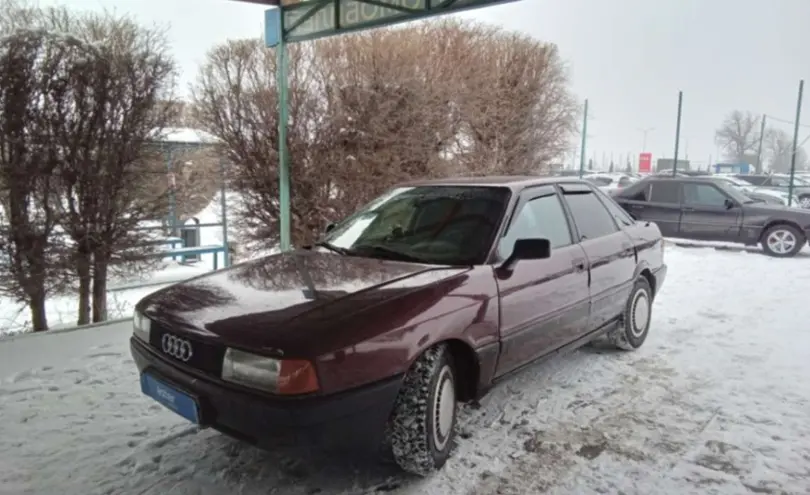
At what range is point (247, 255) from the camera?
830 centimetres

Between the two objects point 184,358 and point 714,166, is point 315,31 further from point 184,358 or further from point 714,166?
point 714,166

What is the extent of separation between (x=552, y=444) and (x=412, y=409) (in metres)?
0.96

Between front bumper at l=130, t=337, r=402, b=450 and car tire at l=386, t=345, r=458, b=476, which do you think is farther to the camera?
car tire at l=386, t=345, r=458, b=476

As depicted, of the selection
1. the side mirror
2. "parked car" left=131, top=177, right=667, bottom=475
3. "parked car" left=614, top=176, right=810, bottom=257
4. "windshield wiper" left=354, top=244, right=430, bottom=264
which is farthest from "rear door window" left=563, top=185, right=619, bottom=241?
"parked car" left=614, top=176, right=810, bottom=257

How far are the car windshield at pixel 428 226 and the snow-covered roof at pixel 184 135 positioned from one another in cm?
258

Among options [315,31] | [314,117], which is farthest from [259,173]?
[315,31]

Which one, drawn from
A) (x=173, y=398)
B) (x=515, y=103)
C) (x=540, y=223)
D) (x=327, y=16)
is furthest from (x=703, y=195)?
(x=173, y=398)

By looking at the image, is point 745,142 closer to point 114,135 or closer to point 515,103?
point 515,103

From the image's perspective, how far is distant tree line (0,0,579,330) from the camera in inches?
183

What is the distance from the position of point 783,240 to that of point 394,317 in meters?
9.68

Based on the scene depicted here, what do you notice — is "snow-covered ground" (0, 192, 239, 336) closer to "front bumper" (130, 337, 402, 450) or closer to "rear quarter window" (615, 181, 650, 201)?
"front bumper" (130, 337, 402, 450)

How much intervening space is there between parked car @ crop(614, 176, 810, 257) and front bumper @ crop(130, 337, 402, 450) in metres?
8.14

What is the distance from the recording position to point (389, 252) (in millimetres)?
3252

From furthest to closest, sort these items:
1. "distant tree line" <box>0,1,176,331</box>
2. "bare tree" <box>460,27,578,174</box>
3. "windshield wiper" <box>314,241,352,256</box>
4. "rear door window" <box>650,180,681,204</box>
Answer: "bare tree" <box>460,27,578,174</box>, "rear door window" <box>650,180,681,204</box>, "distant tree line" <box>0,1,176,331</box>, "windshield wiper" <box>314,241,352,256</box>
